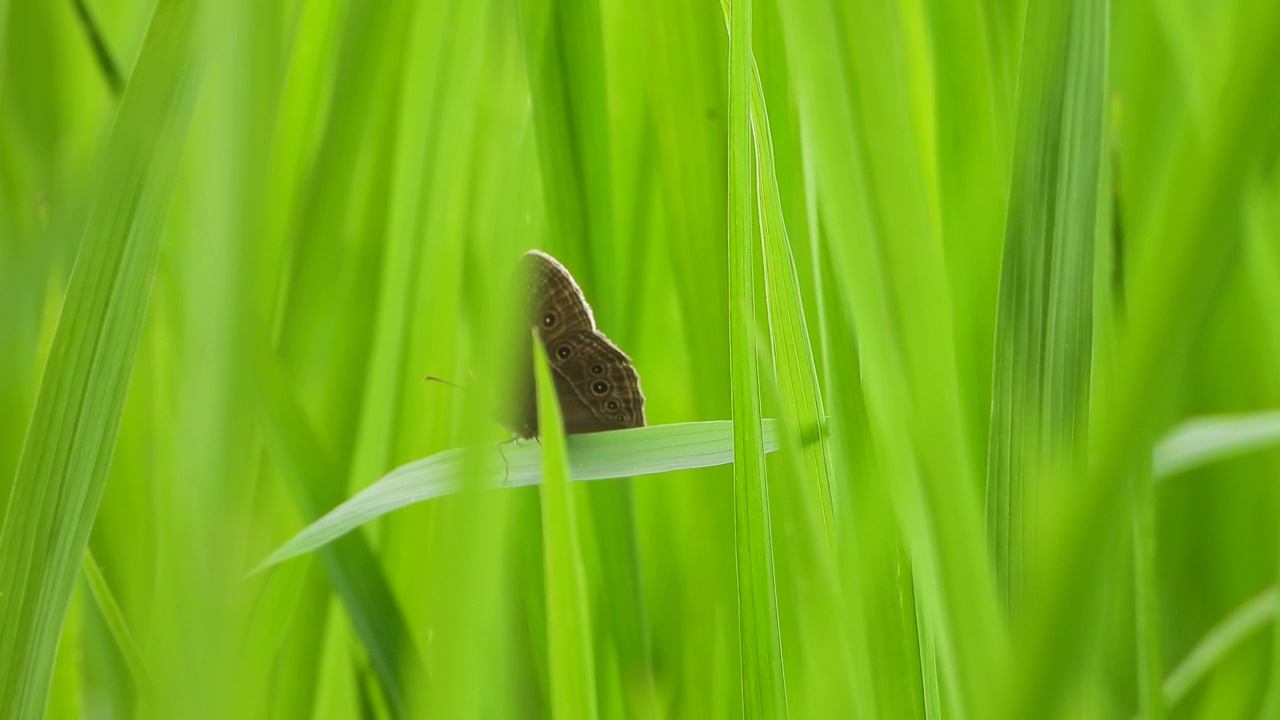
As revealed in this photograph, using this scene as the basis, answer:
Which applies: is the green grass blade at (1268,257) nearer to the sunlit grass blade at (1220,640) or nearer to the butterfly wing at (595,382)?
the sunlit grass blade at (1220,640)

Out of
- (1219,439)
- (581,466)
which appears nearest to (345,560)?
(581,466)

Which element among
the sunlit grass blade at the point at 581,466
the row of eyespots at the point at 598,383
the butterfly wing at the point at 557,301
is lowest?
the sunlit grass blade at the point at 581,466

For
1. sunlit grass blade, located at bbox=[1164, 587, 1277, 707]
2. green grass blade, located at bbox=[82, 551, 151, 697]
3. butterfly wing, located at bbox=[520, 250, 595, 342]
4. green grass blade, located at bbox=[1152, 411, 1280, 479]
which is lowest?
sunlit grass blade, located at bbox=[1164, 587, 1277, 707]

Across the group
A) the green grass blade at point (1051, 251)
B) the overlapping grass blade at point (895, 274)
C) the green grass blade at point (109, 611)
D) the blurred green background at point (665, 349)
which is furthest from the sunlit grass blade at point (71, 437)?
the green grass blade at point (1051, 251)

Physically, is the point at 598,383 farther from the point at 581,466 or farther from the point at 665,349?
the point at 581,466

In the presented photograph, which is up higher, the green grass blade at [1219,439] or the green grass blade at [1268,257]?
the green grass blade at [1268,257]

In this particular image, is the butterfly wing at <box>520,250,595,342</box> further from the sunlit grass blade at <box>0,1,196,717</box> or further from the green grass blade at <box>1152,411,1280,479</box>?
the green grass blade at <box>1152,411,1280,479</box>

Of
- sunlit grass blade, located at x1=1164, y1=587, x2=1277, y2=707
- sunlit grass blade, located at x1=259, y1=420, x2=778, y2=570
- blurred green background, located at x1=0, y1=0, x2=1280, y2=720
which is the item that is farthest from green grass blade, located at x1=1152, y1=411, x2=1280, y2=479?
sunlit grass blade, located at x1=259, y1=420, x2=778, y2=570

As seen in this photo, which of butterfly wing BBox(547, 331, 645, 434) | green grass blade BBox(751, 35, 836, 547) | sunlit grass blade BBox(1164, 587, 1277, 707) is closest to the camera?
green grass blade BBox(751, 35, 836, 547)
